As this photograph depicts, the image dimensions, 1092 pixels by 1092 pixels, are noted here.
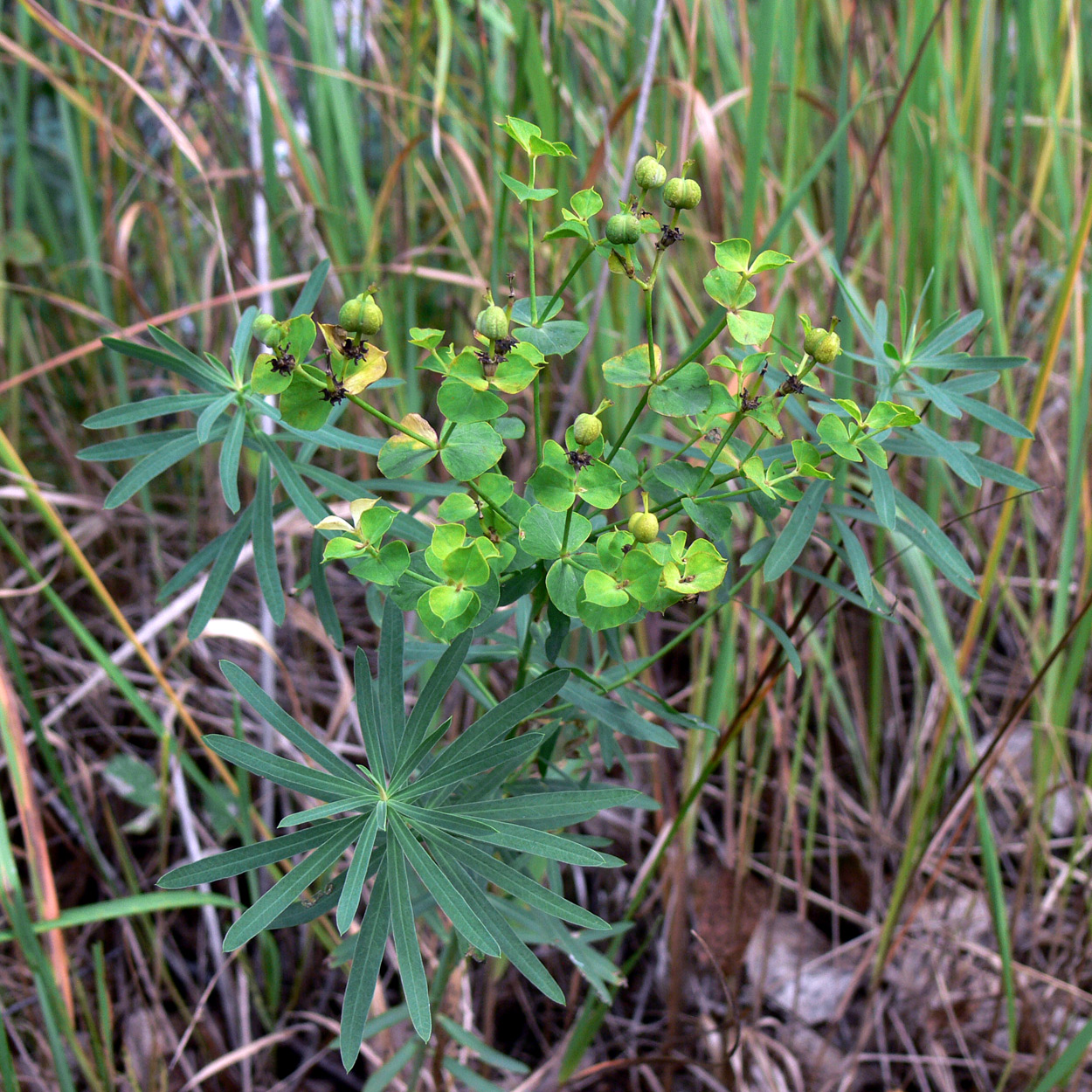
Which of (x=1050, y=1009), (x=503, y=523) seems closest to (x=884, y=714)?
(x=1050, y=1009)

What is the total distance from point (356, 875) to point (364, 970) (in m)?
0.10

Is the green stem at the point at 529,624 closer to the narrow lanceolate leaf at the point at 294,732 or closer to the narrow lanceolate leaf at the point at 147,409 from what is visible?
the narrow lanceolate leaf at the point at 294,732

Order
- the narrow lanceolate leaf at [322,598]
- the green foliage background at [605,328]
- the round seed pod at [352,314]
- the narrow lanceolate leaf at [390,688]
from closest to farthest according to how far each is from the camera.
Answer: the round seed pod at [352,314]
the narrow lanceolate leaf at [390,688]
the narrow lanceolate leaf at [322,598]
the green foliage background at [605,328]

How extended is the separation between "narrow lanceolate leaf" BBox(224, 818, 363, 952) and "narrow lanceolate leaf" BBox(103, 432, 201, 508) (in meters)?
0.33

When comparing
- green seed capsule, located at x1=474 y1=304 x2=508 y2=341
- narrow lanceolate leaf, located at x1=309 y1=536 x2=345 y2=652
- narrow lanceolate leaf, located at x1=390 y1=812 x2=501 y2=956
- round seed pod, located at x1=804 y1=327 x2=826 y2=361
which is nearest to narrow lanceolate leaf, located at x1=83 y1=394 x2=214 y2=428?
narrow lanceolate leaf, located at x1=309 y1=536 x2=345 y2=652

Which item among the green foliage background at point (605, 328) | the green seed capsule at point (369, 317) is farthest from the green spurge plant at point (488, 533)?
the green foliage background at point (605, 328)

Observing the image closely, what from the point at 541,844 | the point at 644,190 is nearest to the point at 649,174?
the point at 644,190

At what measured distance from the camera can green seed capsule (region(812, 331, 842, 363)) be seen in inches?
25.4

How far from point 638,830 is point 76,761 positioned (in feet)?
3.29

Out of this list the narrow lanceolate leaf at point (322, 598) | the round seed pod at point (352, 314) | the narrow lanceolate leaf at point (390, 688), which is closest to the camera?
the round seed pod at point (352, 314)

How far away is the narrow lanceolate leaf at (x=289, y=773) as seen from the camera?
66cm

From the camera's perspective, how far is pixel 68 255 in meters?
2.16

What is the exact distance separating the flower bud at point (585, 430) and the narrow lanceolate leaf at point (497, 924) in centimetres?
34

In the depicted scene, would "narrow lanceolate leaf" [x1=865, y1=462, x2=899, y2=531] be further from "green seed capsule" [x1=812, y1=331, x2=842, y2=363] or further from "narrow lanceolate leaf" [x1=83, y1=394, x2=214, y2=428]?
"narrow lanceolate leaf" [x1=83, y1=394, x2=214, y2=428]
